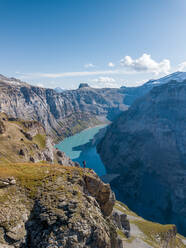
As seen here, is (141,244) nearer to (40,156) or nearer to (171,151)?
(40,156)

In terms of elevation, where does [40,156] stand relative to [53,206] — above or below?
below

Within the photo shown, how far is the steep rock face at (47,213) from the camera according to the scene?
19969 mm

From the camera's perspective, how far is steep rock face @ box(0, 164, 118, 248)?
1997 cm

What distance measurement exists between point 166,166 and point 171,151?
19.4 meters

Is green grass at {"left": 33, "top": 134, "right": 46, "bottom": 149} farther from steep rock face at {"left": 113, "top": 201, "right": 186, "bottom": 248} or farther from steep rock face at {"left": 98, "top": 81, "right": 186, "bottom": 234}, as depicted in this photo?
steep rock face at {"left": 98, "top": 81, "right": 186, "bottom": 234}

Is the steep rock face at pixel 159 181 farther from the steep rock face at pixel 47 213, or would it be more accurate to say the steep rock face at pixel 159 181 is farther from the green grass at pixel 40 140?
the steep rock face at pixel 47 213

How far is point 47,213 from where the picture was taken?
21.9m

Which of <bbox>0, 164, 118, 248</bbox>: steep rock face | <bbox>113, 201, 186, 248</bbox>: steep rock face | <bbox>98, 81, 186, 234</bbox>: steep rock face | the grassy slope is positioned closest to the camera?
<bbox>0, 164, 118, 248</bbox>: steep rock face

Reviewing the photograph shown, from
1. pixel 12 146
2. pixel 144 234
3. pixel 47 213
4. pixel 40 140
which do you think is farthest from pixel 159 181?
pixel 47 213

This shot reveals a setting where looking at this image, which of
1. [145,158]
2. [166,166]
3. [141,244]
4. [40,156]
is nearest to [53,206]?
[141,244]

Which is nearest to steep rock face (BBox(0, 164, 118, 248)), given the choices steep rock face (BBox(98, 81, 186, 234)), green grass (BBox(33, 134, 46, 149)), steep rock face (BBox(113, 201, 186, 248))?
steep rock face (BBox(113, 201, 186, 248))

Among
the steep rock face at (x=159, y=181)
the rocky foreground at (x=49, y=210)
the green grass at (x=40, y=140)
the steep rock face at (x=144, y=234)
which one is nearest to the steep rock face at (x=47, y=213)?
the rocky foreground at (x=49, y=210)

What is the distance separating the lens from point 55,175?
90.4ft

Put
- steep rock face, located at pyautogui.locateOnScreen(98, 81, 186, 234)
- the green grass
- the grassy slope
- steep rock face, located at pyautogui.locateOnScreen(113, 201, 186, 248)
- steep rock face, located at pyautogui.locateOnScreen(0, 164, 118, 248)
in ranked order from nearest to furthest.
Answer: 1. steep rock face, located at pyautogui.locateOnScreen(0, 164, 118, 248)
2. steep rock face, located at pyautogui.locateOnScreen(113, 201, 186, 248)
3. the grassy slope
4. the green grass
5. steep rock face, located at pyautogui.locateOnScreen(98, 81, 186, 234)
